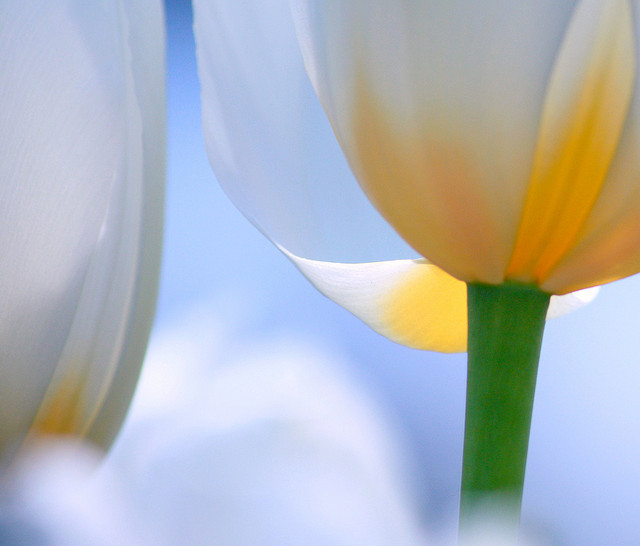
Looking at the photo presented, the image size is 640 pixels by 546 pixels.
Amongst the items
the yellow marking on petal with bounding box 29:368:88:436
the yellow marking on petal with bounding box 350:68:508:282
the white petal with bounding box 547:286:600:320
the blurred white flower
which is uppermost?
the yellow marking on petal with bounding box 350:68:508:282

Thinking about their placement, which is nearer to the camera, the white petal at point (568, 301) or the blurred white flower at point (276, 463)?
the blurred white flower at point (276, 463)

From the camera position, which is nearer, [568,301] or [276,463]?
[276,463]

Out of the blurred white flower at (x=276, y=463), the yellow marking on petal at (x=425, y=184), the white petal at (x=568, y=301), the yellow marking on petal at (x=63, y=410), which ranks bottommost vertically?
the yellow marking on petal at (x=63, y=410)

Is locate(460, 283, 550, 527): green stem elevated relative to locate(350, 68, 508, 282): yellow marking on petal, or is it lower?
lower
